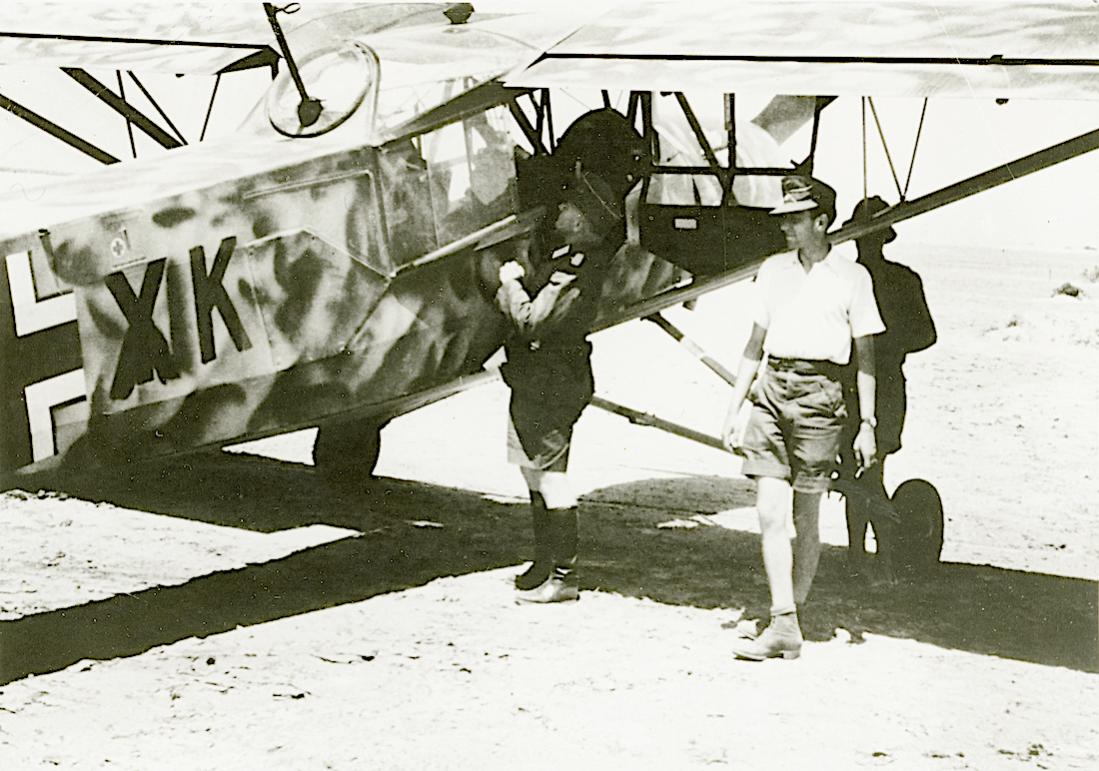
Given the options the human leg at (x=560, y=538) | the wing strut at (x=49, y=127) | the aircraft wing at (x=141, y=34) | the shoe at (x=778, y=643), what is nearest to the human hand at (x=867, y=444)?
the shoe at (x=778, y=643)

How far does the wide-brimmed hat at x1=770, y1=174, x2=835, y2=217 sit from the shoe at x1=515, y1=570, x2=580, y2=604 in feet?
7.46

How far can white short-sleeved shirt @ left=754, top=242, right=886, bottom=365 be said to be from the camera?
5.82 meters

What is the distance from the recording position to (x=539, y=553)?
23.1 ft

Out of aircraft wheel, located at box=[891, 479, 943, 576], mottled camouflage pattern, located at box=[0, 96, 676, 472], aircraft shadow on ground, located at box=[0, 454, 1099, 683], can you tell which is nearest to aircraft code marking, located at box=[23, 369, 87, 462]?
mottled camouflage pattern, located at box=[0, 96, 676, 472]

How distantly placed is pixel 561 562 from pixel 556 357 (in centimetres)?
109

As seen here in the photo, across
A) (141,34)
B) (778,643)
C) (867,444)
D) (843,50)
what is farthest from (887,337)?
(141,34)

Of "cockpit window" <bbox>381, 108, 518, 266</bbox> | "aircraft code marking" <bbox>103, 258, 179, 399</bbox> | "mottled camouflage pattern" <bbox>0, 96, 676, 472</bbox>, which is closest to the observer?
"mottled camouflage pattern" <bbox>0, 96, 676, 472</bbox>

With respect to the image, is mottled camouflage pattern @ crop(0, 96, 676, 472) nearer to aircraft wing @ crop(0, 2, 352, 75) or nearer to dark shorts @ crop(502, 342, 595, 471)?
dark shorts @ crop(502, 342, 595, 471)

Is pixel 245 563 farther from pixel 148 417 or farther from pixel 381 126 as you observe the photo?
pixel 381 126

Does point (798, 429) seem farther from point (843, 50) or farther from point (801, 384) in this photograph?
point (843, 50)

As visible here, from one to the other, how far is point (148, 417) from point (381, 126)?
1.86 meters

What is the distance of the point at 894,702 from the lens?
5.36 meters

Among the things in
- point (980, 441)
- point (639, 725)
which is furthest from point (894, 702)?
point (980, 441)

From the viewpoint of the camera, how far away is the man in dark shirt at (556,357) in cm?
664
